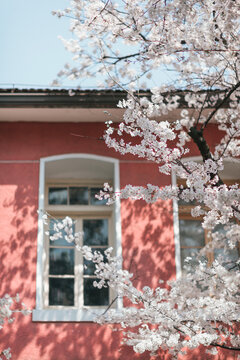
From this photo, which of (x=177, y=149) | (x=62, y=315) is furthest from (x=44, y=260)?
(x=177, y=149)

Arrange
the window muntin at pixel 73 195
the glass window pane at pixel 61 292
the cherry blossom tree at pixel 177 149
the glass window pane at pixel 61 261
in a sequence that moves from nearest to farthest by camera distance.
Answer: the cherry blossom tree at pixel 177 149, the glass window pane at pixel 61 292, the glass window pane at pixel 61 261, the window muntin at pixel 73 195

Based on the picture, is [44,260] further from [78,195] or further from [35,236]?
[78,195]

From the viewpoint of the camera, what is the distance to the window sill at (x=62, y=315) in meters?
6.64

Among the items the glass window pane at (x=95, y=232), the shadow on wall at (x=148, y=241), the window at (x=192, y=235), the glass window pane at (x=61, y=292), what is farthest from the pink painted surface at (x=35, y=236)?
the glass window pane at (x=95, y=232)

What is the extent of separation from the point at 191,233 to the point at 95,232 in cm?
137

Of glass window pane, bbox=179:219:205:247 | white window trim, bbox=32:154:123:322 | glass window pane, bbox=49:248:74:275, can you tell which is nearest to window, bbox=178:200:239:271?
glass window pane, bbox=179:219:205:247

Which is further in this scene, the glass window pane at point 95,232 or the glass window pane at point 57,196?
the glass window pane at point 57,196

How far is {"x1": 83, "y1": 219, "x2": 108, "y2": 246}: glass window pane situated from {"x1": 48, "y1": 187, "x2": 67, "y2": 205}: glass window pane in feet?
1.49

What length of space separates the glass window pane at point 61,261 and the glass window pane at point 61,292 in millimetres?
126

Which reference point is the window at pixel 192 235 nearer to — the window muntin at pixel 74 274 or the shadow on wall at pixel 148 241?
A: the shadow on wall at pixel 148 241

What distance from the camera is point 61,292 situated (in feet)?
23.8

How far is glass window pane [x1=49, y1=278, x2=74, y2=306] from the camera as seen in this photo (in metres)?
7.22

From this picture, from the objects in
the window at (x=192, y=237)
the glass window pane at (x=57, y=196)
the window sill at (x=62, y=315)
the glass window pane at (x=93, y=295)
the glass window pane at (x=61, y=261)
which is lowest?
the window sill at (x=62, y=315)

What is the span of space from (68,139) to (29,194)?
977mm
